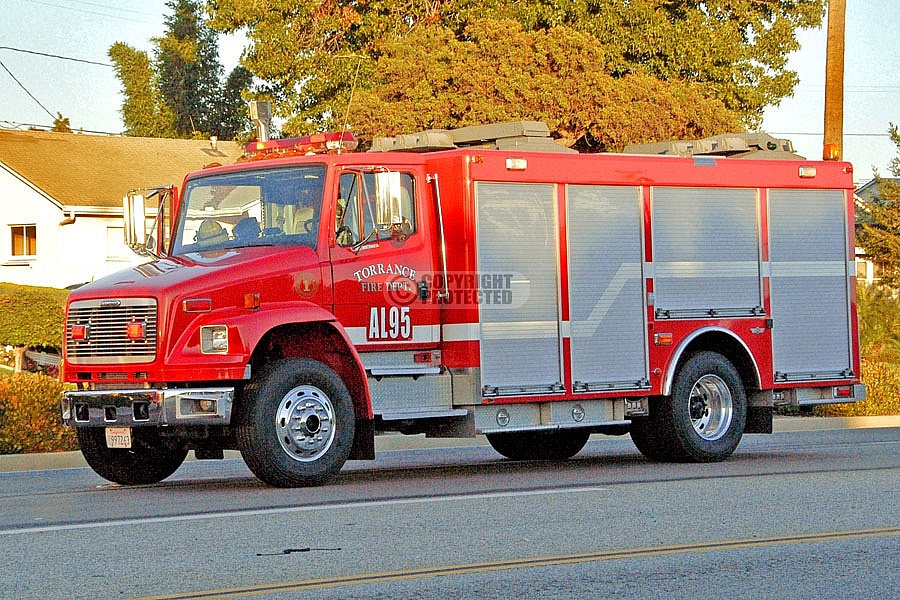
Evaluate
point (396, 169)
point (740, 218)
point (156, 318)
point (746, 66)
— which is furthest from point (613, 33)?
point (156, 318)

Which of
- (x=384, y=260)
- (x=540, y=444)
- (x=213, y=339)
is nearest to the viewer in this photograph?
(x=213, y=339)

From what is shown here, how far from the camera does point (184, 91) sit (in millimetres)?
58812

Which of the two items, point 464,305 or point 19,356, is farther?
point 19,356

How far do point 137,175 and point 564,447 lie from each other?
2685 centimetres

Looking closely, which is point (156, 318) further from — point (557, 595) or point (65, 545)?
point (557, 595)

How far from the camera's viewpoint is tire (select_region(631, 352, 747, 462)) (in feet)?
46.2

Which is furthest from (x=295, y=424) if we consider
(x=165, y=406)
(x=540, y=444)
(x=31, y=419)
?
(x=31, y=419)

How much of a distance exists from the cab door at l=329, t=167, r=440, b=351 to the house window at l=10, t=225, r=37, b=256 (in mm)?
27845

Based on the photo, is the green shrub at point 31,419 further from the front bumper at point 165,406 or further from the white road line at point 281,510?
the white road line at point 281,510

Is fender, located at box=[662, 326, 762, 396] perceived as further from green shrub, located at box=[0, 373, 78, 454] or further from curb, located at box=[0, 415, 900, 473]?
green shrub, located at box=[0, 373, 78, 454]

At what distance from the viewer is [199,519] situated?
32.3ft

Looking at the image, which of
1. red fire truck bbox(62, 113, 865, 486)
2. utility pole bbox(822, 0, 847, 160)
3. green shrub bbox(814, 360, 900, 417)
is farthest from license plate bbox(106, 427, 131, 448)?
utility pole bbox(822, 0, 847, 160)

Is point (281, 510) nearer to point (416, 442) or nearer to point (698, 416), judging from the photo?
point (698, 416)

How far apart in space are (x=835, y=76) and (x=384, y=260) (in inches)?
610
